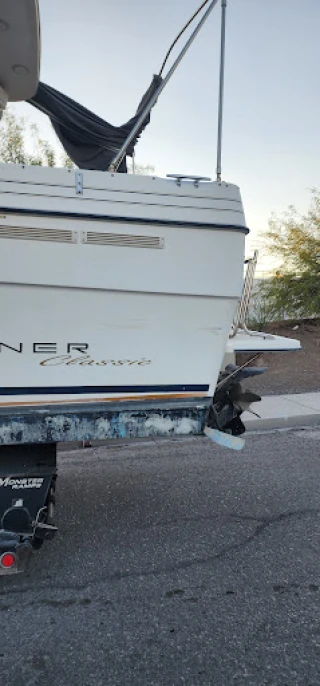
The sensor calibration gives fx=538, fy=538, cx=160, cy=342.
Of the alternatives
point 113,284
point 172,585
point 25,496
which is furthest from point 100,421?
point 172,585

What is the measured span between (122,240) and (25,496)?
4.90 ft

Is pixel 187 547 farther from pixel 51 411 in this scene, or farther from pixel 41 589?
pixel 51 411

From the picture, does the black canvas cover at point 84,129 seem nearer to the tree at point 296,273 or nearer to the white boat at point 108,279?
the white boat at point 108,279

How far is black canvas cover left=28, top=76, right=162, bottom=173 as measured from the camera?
3533 mm

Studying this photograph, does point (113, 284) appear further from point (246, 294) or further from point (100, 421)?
point (246, 294)

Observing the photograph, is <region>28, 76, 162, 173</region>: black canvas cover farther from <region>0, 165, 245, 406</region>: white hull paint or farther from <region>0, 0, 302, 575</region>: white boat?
<region>0, 165, 245, 406</region>: white hull paint

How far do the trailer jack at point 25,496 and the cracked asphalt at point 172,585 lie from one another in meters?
0.30

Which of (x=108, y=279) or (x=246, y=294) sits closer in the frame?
(x=108, y=279)

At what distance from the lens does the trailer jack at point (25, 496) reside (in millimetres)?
2920

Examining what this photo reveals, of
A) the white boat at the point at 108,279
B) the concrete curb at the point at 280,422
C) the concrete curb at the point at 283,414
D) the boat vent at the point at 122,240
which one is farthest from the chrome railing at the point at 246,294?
the concrete curb at the point at 280,422

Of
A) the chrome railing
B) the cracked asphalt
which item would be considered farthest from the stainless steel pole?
the cracked asphalt

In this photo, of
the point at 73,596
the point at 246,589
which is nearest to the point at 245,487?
the point at 246,589

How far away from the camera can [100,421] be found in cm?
299

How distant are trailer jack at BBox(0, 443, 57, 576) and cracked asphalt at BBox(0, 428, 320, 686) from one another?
0.99 feet
